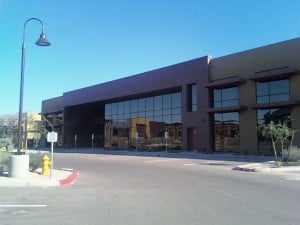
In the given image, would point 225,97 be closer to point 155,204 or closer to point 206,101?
point 206,101

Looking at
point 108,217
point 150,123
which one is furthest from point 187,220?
point 150,123

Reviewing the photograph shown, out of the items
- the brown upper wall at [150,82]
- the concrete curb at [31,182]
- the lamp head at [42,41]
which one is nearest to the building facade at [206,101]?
the brown upper wall at [150,82]

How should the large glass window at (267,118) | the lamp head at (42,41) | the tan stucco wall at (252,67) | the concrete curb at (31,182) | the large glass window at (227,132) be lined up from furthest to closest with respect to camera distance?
the large glass window at (227,132) < the large glass window at (267,118) < the tan stucco wall at (252,67) < the lamp head at (42,41) < the concrete curb at (31,182)

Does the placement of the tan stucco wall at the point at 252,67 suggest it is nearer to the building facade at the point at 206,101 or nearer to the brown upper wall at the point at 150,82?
the building facade at the point at 206,101

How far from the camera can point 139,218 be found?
9.75 m

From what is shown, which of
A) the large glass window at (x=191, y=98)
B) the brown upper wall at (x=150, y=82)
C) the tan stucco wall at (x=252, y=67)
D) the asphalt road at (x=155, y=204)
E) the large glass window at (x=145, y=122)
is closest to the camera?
the asphalt road at (x=155, y=204)

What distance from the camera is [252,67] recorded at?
132 feet

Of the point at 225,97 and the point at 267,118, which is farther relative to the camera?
the point at 225,97

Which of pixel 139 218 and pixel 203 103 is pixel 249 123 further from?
pixel 139 218

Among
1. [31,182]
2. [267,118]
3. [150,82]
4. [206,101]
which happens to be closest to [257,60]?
[267,118]

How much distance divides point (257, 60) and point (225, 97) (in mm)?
5376

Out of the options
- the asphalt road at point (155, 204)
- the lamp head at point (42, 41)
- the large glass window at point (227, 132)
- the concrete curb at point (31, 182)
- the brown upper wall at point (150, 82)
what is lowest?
the asphalt road at point (155, 204)

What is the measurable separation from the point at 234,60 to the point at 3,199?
33102 mm

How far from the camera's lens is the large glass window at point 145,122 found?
2013 inches
